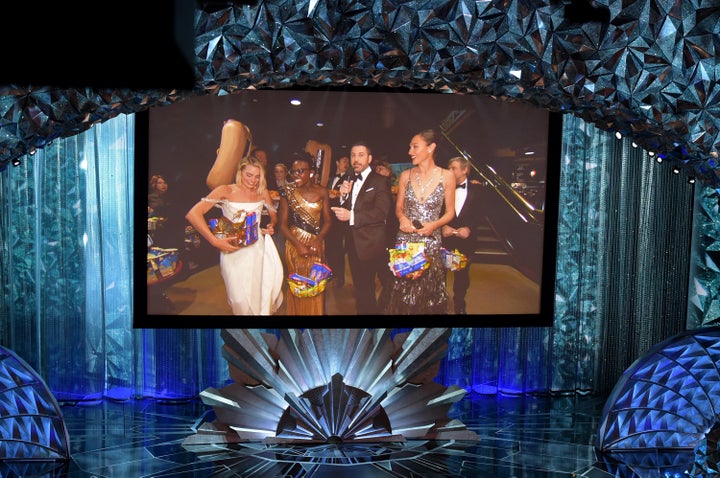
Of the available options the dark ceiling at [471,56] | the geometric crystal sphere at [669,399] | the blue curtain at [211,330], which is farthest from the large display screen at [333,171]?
the dark ceiling at [471,56]

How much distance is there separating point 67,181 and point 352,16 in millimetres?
2635

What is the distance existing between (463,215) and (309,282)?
100cm

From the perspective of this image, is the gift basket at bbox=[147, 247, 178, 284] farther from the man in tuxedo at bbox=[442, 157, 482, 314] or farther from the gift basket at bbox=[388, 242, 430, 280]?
the man in tuxedo at bbox=[442, 157, 482, 314]

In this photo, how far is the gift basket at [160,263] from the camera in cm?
435

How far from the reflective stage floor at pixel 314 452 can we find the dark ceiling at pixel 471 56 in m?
1.65

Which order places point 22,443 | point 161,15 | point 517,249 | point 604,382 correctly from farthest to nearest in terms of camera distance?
point 604,382
point 517,249
point 22,443
point 161,15

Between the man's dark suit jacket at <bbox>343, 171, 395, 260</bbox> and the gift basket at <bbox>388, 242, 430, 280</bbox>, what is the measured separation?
10 centimetres

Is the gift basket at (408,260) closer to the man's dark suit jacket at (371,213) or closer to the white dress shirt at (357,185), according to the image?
the man's dark suit jacket at (371,213)

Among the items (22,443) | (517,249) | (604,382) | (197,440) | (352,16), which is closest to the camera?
(352,16)

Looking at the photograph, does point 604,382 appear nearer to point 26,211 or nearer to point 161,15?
point 26,211

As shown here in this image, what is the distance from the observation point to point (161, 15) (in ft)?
4.59

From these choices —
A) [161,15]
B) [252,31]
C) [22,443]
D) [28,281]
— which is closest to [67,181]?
[28,281]

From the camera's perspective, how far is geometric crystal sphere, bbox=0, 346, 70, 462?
140 inches

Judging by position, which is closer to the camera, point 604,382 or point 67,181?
point 67,181
